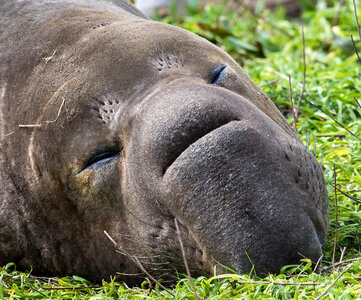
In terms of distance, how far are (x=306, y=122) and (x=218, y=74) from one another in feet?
6.35

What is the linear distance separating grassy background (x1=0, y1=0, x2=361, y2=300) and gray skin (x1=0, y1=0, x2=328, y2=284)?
0.13 metres

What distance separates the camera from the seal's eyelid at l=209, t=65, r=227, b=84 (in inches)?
143

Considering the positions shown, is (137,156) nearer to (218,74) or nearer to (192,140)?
(192,140)

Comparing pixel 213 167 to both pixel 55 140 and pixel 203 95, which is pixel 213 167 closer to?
pixel 203 95

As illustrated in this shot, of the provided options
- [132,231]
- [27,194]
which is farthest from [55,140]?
[132,231]

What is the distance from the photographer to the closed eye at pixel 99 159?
3.48 m

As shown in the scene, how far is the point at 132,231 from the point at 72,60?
0.99 m

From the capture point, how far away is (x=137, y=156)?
327cm

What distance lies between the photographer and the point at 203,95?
3.21m

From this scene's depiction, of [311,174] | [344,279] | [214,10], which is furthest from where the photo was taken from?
[214,10]

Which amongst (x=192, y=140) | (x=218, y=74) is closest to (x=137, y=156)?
(x=192, y=140)

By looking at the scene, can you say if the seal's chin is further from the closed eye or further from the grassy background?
the closed eye

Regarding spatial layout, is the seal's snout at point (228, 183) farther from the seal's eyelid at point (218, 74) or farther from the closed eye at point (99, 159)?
the seal's eyelid at point (218, 74)

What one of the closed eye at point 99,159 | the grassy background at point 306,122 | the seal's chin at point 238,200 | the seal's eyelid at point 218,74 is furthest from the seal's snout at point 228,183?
the seal's eyelid at point 218,74
